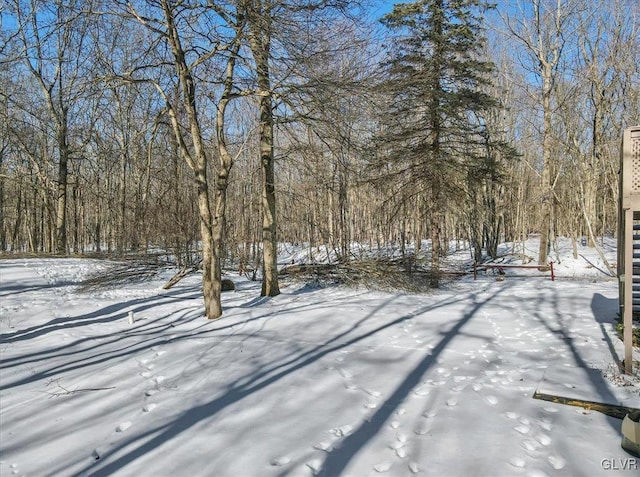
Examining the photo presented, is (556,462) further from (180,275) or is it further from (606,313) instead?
(180,275)

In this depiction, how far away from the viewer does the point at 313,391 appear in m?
4.85

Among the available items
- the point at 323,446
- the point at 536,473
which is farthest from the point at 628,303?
the point at 323,446

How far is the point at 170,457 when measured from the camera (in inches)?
137

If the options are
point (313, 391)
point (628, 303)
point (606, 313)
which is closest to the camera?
point (313, 391)

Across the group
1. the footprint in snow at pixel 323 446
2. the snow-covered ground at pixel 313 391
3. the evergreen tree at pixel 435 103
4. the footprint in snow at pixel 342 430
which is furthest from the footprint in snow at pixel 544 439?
the evergreen tree at pixel 435 103

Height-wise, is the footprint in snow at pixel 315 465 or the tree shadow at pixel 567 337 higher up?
the tree shadow at pixel 567 337

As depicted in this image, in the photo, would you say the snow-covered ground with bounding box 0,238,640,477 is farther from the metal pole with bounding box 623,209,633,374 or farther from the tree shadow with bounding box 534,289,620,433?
the metal pole with bounding box 623,209,633,374

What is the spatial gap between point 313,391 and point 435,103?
11.2 meters

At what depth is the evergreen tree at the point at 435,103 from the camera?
44.8 feet

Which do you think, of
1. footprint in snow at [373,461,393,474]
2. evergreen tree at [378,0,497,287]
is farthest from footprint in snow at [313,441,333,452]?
evergreen tree at [378,0,497,287]

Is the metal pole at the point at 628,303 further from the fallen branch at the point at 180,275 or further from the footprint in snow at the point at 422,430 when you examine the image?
the fallen branch at the point at 180,275

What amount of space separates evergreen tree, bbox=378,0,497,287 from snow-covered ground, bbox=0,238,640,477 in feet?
17.7

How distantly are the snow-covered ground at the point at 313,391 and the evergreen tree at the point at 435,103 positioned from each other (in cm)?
541

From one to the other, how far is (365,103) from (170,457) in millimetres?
6592
